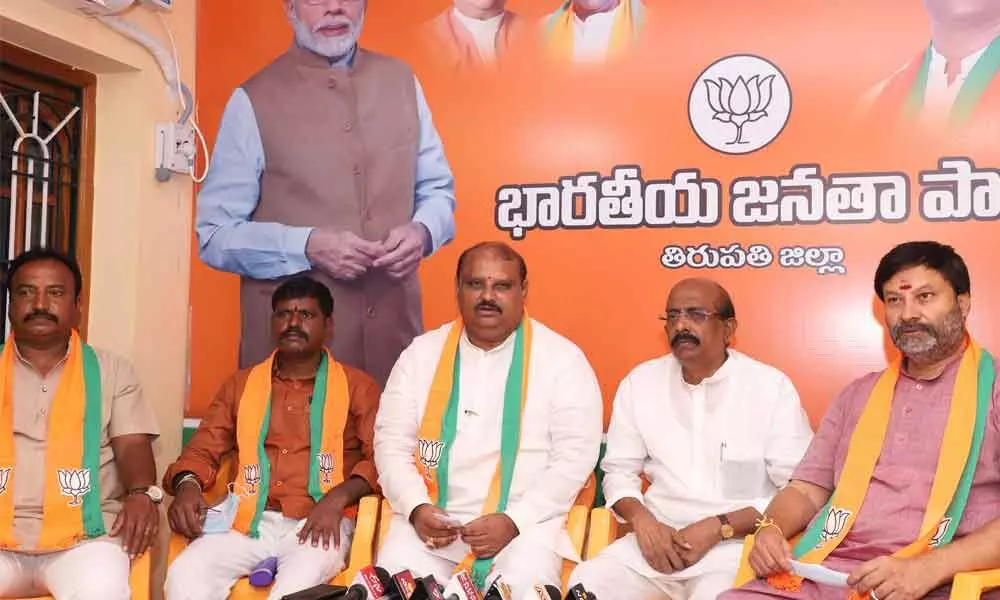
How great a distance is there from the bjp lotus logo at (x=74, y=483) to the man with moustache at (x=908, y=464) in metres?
2.35

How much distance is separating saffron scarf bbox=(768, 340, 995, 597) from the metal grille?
345 cm

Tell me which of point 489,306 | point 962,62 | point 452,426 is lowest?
point 452,426

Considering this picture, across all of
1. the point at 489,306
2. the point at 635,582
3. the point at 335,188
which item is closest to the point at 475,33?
the point at 335,188

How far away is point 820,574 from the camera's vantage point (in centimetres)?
311

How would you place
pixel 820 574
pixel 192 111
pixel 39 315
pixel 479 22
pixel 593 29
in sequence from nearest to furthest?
pixel 820 574 → pixel 39 315 → pixel 593 29 → pixel 479 22 → pixel 192 111

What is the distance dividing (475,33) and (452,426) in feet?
6.08

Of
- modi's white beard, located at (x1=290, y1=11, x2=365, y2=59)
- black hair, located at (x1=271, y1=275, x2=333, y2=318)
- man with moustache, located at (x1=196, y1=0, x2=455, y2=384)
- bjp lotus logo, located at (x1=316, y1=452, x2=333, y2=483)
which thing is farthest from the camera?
modi's white beard, located at (x1=290, y1=11, x2=365, y2=59)

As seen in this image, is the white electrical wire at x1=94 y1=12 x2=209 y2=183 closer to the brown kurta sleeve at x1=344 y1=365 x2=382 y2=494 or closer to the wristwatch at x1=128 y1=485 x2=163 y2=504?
the brown kurta sleeve at x1=344 y1=365 x2=382 y2=494

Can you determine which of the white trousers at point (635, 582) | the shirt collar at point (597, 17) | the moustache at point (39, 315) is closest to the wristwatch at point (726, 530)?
the white trousers at point (635, 582)

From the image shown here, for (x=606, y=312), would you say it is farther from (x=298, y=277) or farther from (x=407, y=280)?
(x=298, y=277)

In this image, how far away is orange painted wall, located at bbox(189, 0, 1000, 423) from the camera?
4199 mm

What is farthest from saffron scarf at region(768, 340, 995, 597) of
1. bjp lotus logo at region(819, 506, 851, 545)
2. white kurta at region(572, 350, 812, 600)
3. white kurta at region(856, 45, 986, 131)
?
white kurta at region(856, 45, 986, 131)

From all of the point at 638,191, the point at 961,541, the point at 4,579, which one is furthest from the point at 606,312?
the point at 4,579

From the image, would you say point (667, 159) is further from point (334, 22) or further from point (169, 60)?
point (169, 60)
